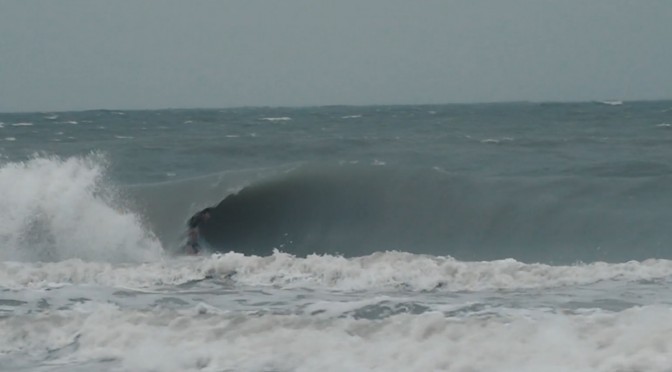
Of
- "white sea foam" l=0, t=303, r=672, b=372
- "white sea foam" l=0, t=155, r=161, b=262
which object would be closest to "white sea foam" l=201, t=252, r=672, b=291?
"white sea foam" l=0, t=303, r=672, b=372

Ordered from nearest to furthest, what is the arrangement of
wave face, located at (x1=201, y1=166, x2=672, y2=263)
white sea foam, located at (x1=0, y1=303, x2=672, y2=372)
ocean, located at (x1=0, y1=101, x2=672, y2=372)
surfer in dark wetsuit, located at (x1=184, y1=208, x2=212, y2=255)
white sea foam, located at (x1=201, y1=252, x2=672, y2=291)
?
white sea foam, located at (x1=0, y1=303, x2=672, y2=372) < ocean, located at (x1=0, y1=101, x2=672, y2=372) < white sea foam, located at (x1=201, y1=252, x2=672, y2=291) < wave face, located at (x1=201, y1=166, x2=672, y2=263) < surfer in dark wetsuit, located at (x1=184, y1=208, x2=212, y2=255)

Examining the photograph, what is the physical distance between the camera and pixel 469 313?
26.7ft

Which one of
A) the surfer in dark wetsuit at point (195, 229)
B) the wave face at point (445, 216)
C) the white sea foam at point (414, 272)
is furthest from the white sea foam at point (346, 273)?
the wave face at point (445, 216)

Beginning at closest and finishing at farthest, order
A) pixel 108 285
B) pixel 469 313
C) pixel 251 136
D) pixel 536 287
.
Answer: pixel 469 313
pixel 536 287
pixel 108 285
pixel 251 136

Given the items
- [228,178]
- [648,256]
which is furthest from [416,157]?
[648,256]

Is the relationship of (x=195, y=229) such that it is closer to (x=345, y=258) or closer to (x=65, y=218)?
(x=65, y=218)

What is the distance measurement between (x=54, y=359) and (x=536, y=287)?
15.2ft

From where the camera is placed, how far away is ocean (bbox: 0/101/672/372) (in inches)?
287

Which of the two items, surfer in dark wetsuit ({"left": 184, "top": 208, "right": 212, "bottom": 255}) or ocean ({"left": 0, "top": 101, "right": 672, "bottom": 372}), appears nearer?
ocean ({"left": 0, "top": 101, "right": 672, "bottom": 372})

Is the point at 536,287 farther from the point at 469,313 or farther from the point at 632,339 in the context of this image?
the point at 632,339

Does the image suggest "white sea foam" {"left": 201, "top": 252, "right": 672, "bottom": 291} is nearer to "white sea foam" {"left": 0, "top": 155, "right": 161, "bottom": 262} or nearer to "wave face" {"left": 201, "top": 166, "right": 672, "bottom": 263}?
"wave face" {"left": 201, "top": 166, "right": 672, "bottom": 263}

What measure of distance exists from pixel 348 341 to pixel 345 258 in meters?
4.06

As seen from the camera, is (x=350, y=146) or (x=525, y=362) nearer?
(x=525, y=362)

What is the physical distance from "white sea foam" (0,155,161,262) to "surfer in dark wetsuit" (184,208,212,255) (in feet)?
1.38
